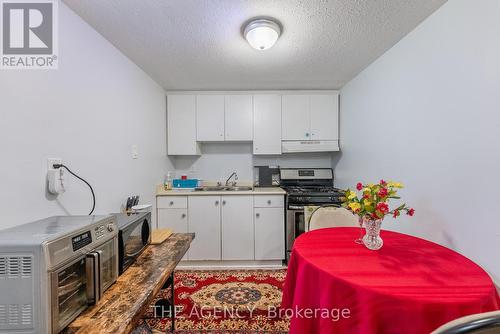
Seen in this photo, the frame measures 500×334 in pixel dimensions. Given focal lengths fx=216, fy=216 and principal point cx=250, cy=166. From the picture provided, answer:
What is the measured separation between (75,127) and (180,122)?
5.32ft

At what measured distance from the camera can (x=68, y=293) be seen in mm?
760

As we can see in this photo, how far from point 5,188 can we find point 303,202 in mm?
2463

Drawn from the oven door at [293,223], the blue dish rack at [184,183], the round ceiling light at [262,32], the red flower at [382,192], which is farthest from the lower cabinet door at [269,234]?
the round ceiling light at [262,32]

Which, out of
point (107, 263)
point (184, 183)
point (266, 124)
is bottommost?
point (107, 263)

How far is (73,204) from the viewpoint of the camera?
1.41m

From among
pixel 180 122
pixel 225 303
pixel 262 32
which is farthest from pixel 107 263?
pixel 180 122

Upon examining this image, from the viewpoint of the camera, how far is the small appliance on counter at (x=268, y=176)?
3.22 metres

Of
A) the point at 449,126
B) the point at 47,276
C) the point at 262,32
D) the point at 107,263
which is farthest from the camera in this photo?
the point at 262,32

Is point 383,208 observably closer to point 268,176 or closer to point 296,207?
point 296,207

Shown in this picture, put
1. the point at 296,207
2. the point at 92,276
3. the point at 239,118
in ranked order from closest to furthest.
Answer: the point at 92,276 → the point at 296,207 → the point at 239,118

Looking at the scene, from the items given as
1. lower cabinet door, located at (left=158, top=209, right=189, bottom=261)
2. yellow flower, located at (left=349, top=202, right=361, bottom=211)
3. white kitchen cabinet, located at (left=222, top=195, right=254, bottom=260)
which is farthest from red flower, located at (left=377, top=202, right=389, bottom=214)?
lower cabinet door, located at (left=158, top=209, right=189, bottom=261)

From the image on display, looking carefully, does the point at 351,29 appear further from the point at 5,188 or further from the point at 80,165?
Answer: the point at 5,188

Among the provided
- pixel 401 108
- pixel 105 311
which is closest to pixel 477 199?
pixel 401 108

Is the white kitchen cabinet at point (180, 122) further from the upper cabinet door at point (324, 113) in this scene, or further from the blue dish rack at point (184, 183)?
the upper cabinet door at point (324, 113)
